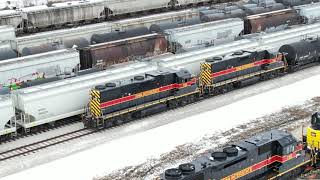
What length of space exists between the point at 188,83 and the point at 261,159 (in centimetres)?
1331

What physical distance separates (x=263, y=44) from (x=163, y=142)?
16.9m

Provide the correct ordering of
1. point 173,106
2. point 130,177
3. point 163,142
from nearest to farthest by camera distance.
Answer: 1. point 130,177
2. point 163,142
3. point 173,106

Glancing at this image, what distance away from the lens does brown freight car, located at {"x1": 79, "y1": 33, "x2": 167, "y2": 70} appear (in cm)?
4028

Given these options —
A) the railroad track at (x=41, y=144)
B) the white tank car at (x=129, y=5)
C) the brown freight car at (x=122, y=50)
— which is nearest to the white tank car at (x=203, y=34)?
the brown freight car at (x=122, y=50)

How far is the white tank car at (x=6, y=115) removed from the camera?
28.7 meters

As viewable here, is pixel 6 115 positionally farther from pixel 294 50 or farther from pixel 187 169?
pixel 294 50

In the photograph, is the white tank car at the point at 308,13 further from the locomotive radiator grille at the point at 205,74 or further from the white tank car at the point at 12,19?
the white tank car at the point at 12,19

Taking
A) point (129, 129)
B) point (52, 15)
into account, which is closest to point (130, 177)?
point (129, 129)

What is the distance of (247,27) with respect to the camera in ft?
166

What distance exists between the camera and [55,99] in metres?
30.8

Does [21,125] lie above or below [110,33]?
below

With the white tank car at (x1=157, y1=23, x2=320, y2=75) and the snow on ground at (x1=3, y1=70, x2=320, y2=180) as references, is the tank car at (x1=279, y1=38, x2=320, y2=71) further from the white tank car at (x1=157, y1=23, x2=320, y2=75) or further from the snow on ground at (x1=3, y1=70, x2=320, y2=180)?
the snow on ground at (x1=3, y1=70, x2=320, y2=180)

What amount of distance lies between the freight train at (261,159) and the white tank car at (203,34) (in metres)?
21.8

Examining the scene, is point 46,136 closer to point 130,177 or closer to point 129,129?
point 129,129
